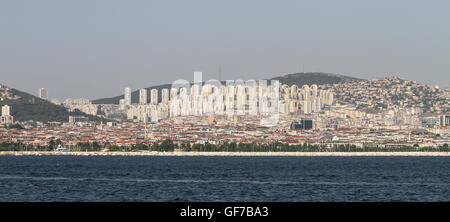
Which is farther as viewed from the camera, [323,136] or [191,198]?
[323,136]

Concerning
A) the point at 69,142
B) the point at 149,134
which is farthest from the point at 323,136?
the point at 69,142

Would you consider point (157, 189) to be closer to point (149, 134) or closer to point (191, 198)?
point (191, 198)

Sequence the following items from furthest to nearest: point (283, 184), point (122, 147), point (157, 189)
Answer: point (122, 147) → point (283, 184) → point (157, 189)
